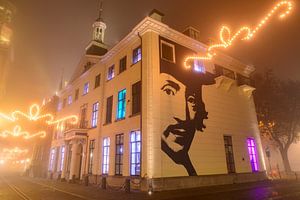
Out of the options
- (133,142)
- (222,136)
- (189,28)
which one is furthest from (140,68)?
(222,136)

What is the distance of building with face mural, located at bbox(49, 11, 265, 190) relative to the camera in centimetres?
1410

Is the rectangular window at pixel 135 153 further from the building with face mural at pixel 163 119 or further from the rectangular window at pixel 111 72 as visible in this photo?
the rectangular window at pixel 111 72

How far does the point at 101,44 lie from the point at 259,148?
75.2ft

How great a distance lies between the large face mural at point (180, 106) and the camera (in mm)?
14391

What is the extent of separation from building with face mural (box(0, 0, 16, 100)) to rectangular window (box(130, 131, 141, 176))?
99.1m

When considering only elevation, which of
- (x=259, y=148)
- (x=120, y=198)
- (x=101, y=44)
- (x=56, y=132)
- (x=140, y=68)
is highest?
(x=101, y=44)

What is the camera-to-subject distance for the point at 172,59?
1678 cm

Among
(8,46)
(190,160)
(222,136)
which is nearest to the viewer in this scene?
(190,160)

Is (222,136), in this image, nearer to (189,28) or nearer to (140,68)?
(140,68)

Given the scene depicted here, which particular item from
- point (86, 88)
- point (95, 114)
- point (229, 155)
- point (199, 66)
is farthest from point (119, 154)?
point (86, 88)

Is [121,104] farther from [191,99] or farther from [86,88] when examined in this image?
[86,88]

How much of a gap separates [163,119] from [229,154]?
26.1 feet

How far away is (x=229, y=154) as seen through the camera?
18094mm

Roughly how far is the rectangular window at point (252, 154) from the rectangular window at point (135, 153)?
1210 centimetres
